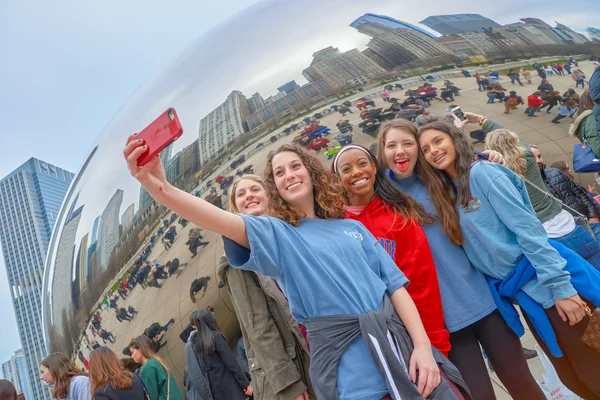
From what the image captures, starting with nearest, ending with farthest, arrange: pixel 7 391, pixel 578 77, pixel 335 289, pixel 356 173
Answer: pixel 335 289, pixel 356 173, pixel 578 77, pixel 7 391

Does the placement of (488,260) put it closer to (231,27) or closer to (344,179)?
(344,179)

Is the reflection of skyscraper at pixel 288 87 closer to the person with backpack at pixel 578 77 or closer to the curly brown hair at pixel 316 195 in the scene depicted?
the curly brown hair at pixel 316 195

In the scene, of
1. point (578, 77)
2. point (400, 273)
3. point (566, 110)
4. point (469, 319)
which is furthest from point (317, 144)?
point (578, 77)

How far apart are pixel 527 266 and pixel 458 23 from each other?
4.65ft

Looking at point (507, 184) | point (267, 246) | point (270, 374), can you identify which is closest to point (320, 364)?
point (267, 246)

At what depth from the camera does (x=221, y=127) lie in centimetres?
244

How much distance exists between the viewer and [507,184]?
2098 mm

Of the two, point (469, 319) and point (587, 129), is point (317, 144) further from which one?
point (587, 129)

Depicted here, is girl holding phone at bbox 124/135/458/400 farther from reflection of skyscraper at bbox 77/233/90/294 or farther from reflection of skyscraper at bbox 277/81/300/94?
reflection of skyscraper at bbox 77/233/90/294

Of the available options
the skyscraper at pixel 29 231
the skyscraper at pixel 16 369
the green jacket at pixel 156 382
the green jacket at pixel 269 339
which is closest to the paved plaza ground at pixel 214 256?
the green jacket at pixel 269 339

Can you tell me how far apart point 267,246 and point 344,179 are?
738 mm

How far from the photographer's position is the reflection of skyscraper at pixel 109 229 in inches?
103

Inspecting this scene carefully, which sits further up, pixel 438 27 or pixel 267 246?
pixel 438 27

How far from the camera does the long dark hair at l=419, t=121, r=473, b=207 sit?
2.15 metres
